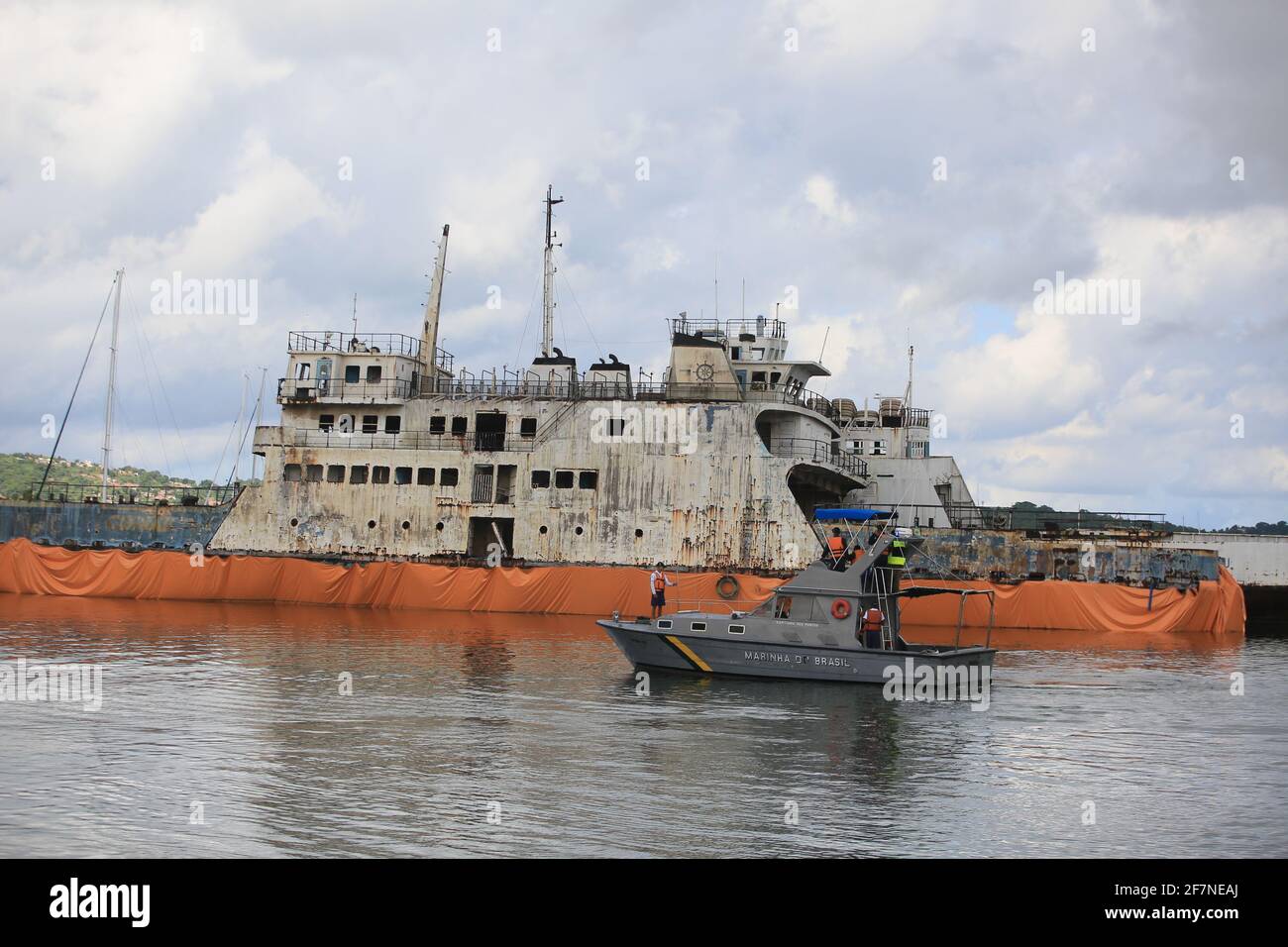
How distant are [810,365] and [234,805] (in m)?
35.0

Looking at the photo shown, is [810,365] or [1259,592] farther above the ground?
[810,365]

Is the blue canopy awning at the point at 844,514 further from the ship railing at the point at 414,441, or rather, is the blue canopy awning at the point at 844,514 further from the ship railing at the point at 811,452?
the ship railing at the point at 414,441

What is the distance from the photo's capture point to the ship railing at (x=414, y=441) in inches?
1574

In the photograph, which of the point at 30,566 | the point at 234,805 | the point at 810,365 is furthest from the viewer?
the point at 810,365

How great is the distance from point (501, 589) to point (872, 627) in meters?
17.7

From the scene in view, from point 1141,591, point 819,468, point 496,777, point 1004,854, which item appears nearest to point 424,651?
point 496,777

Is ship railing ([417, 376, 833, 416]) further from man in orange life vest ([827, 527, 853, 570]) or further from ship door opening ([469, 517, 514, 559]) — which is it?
man in orange life vest ([827, 527, 853, 570])

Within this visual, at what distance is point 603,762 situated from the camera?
45.2 feet

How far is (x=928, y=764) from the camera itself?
14367 mm

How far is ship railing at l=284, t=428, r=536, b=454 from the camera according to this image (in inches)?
1574

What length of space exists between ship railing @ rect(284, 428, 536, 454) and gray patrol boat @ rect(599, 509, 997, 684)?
62.9ft

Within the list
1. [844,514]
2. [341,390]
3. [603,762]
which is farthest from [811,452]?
[603,762]
